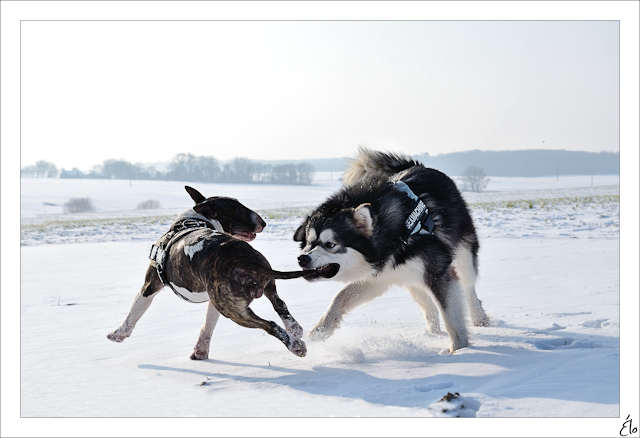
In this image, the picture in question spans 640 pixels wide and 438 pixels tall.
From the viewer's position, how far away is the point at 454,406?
2906 mm

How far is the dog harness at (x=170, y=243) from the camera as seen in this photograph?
12.9 feet

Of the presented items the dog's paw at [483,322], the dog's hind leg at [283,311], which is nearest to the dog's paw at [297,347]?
the dog's hind leg at [283,311]

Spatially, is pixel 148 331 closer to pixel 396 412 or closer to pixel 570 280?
pixel 396 412

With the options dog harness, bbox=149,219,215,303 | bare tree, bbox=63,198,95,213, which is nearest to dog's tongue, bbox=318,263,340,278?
dog harness, bbox=149,219,215,303

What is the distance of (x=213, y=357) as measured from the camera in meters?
4.33

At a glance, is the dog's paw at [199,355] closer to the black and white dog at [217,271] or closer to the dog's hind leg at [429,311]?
the black and white dog at [217,271]

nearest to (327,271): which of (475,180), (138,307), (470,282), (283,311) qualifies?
(283,311)

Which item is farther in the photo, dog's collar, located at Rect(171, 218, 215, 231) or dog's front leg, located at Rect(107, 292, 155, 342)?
dog's front leg, located at Rect(107, 292, 155, 342)

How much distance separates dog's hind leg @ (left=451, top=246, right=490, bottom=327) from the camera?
518 cm

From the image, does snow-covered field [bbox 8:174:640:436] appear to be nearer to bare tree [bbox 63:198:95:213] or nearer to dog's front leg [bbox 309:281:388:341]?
dog's front leg [bbox 309:281:388:341]

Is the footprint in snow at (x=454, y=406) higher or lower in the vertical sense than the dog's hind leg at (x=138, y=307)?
lower

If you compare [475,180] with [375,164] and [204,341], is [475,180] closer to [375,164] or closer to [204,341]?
[375,164]

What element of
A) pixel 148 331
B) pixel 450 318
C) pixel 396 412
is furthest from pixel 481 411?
pixel 148 331

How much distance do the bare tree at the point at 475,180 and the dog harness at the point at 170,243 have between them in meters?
49.7
